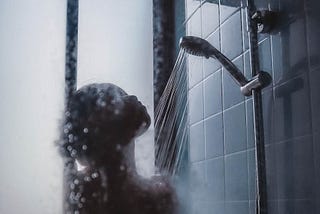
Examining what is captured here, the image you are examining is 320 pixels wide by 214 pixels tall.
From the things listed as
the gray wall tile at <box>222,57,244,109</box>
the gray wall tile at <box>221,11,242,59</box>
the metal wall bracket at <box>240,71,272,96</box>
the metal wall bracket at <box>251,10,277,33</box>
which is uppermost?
the gray wall tile at <box>221,11,242,59</box>

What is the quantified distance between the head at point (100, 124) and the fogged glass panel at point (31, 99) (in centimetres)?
10

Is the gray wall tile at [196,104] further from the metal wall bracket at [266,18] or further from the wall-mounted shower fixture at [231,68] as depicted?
the metal wall bracket at [266,18]

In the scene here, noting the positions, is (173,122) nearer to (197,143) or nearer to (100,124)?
(197,143)

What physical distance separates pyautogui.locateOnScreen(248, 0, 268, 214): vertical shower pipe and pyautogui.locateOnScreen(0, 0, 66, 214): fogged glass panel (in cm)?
72

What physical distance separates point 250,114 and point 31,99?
29.9 inches

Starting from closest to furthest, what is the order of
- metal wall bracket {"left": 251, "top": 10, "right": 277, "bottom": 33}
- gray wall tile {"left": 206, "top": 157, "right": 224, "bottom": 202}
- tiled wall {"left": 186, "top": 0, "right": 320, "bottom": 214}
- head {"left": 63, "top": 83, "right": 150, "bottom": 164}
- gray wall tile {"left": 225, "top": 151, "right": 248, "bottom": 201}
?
tiled wall {"left": 186, "top": 0, "right": 320, "bottom": 214} → metal wall bracket {"left": 251, "top": 10, "right": 277, "bottom": 33} → gray wall tile {"left": 225, "top": 151, "right": 248, "bottom": 201} → gray wall tile {"left": 206, "top": 157, "right": 224, "bottom": 202} → head {"left": 63, "top": 83, "right": 150, "bottom": 164}

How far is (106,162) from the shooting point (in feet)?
3.95

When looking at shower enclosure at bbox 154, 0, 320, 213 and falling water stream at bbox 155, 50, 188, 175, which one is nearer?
shower enclosure at bbox 154, 0, 320, 213

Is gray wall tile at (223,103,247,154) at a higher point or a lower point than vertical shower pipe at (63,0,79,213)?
lower

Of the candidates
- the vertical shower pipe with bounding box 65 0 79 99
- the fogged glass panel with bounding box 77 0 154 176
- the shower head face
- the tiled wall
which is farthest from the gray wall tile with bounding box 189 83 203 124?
the vertical shower pipe with bounding box 65 0 79 99

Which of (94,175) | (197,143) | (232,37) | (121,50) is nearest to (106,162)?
(94,175)

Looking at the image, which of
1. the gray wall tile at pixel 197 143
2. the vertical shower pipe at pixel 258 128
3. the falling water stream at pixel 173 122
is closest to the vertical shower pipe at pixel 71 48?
the falling water stream at pixel 173 122

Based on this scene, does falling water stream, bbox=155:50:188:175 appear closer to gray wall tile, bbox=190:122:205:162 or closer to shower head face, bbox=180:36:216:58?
gray wall tile, bbox=190:122:205:162

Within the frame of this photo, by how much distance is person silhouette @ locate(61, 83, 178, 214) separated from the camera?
121cm
